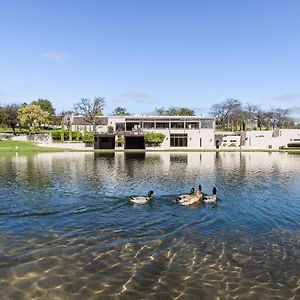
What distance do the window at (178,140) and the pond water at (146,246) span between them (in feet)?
200

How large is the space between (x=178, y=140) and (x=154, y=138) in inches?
279

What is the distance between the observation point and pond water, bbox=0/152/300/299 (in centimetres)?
884

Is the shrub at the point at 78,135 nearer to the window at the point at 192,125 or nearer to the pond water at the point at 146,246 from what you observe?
the window at the point at 192,125

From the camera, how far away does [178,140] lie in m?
83.2

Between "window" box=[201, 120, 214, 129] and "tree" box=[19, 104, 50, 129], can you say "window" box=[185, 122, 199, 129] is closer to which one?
"window" box=[201, 120, 214, 129]

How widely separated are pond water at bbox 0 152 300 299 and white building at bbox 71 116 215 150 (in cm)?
5958

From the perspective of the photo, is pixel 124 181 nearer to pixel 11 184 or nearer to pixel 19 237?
pixel 11 184

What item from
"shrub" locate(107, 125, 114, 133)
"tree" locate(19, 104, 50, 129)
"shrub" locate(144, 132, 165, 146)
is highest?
"tree" locate(19, 104, 50, 129)

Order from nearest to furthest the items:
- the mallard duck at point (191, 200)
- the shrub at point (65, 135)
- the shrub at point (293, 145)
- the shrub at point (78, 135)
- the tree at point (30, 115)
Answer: the mallard duck at point (191, 200)
the shrub at point (78, 135)
the shrub at point (65, 135)
the shrub at point (293, 145)
the tree at point (30, 115)

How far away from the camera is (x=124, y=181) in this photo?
2711cm

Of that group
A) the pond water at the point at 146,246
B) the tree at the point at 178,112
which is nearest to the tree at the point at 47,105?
the tree at the point at 178,112

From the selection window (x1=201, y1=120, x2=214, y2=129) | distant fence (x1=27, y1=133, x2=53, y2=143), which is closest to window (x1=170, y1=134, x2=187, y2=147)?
window (x1=201, y1=120, x2=214, y2=129)

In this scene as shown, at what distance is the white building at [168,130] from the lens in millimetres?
81562

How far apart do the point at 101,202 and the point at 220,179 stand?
1352 cm
